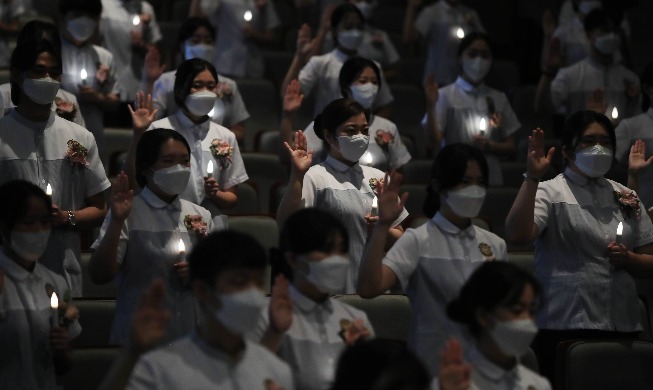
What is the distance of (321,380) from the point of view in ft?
12.6

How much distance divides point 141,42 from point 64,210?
2888 millimetres

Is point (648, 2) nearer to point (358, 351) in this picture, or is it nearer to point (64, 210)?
point (64, 210)

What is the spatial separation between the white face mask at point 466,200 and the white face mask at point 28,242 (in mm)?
1331

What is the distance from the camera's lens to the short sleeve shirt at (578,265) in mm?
4938

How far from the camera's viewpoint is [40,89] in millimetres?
4852

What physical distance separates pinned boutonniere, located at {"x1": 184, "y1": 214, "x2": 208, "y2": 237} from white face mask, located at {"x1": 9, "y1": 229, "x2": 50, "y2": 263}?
0.77 metres

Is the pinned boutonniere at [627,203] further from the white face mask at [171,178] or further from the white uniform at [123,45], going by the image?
the white uniform at [123,45]

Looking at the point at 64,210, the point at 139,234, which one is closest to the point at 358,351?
the point at 139,234

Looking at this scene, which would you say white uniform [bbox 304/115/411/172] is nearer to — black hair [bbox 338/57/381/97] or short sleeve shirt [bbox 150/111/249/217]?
black hair [bbox 338/57/381/97]

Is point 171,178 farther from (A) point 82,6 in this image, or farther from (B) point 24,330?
(A) point 82,6

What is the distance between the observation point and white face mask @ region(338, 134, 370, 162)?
5.15 metres

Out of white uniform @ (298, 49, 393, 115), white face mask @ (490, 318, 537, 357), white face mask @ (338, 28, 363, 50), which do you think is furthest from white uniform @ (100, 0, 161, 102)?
white face mask @ (490, 318, 537, 357)

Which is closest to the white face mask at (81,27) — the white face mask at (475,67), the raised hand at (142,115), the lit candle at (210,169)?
the raised hand at (142,115)

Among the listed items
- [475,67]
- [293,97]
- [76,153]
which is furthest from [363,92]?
[76,153]
